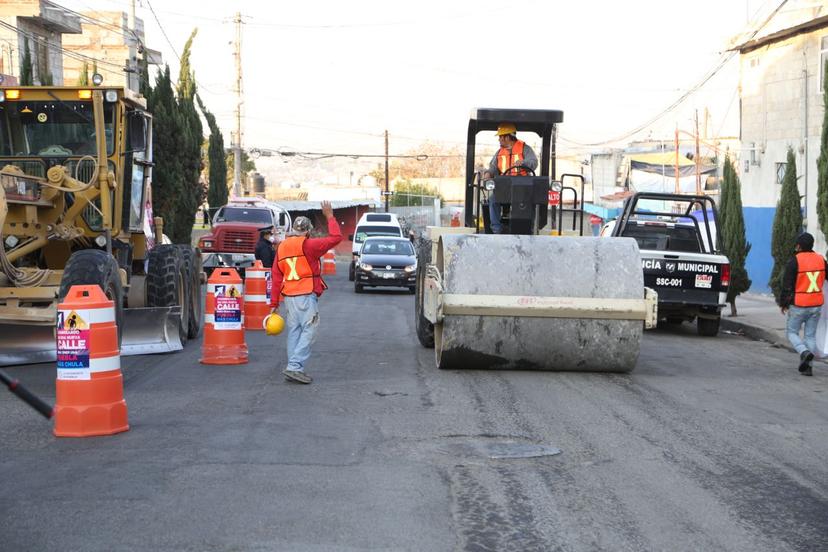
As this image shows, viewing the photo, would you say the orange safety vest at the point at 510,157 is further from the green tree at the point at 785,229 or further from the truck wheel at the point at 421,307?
the green tree at the point at 785,229

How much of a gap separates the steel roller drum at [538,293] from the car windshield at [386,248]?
17.8 m

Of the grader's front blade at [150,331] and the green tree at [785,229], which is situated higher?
the green tree at [785,229]

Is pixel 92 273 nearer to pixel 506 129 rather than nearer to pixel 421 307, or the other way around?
pixel 421 307

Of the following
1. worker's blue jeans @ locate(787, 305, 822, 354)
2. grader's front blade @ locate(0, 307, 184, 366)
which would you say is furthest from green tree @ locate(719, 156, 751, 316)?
grader's front blade @ locate(0, 307, 184, 366)

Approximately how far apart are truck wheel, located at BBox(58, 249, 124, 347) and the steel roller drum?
3.54 meters

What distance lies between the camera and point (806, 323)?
45.0 ft

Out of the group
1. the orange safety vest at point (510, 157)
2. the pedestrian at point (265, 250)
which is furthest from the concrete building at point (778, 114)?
the orange safety vest at point (510, 157)

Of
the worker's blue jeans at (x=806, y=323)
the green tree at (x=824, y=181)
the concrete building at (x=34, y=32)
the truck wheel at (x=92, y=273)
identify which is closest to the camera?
the truck wheel at (x=92, y=273)

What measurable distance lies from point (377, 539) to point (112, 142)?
849cm

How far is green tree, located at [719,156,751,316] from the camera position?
2136cm

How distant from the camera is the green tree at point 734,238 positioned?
70.1ft

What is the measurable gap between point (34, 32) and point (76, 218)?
1115 inches

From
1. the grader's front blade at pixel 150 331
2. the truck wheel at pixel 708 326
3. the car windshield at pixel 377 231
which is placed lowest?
the truck wheel at pixel 708 326

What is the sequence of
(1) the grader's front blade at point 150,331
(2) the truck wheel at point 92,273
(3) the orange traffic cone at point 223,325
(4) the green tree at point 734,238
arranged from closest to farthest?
(2) the truck wheel at point 92,273 → (3) the orange traffic cone at point 223,325 → (1) the grader's front blade at point 150,331 → (4) the green tree at point 734,238
